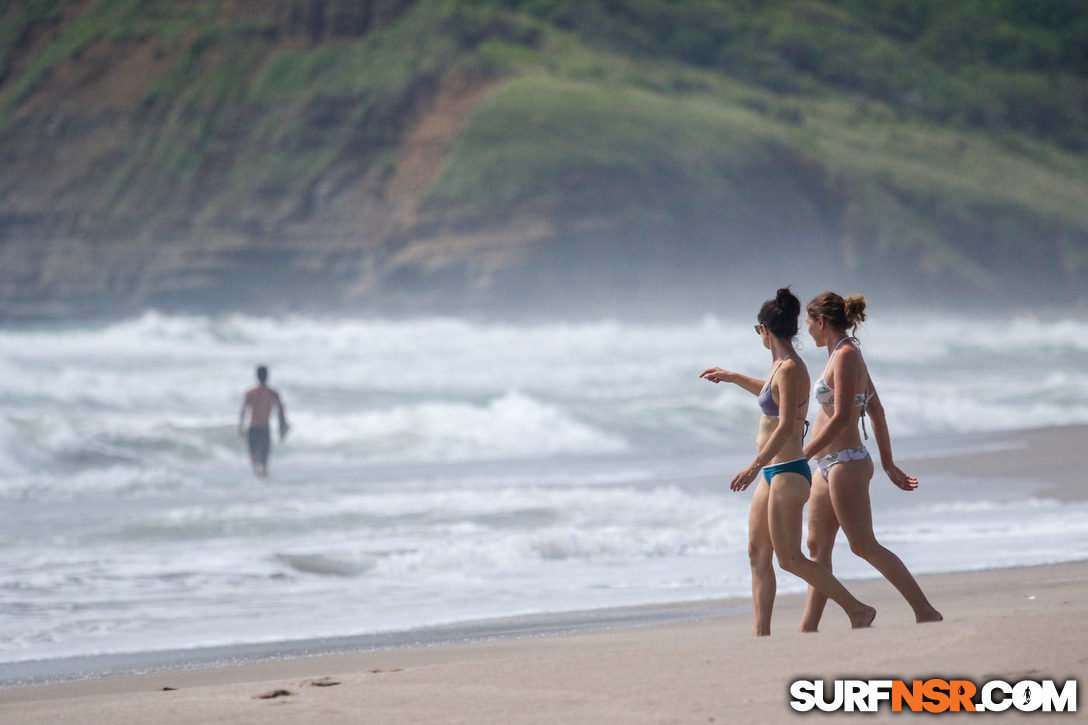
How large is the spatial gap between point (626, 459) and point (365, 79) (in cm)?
6238

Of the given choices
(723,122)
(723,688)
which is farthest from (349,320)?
(723,688)

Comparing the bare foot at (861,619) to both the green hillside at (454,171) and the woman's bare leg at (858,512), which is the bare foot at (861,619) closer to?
the woman's bare leg at (858,512)

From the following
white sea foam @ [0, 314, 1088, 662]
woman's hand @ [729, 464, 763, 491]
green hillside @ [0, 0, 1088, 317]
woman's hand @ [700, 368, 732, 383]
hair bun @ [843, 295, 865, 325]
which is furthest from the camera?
green hillside @ [0, 0, 1088, 317]

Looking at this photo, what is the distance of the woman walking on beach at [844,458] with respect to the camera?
17.9ft

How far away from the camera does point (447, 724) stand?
428 cm

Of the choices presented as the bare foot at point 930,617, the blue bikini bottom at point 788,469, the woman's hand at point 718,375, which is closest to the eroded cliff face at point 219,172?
the woman's hand at point 718,375

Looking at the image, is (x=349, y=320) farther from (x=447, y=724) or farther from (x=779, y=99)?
(x=447, y=724)

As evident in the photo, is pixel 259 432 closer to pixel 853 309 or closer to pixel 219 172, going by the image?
pixel 853 309

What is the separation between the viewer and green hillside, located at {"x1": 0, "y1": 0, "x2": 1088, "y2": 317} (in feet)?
229

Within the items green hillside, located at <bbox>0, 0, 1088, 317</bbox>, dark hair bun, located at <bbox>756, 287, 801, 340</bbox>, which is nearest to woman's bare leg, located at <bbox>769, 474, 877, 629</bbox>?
dark hair bun, located at <bbox>756, 287, 801, 340</bbox>

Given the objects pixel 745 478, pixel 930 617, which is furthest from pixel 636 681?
pixel 930 617

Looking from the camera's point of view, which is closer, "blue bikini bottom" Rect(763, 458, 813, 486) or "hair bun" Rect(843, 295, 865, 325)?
"blue bikini bottom" Rect(763, 458, 813, 486)

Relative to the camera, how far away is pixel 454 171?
71.6 metres

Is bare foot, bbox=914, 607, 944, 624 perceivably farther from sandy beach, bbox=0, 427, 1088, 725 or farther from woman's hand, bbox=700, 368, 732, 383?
woman's hand, bbox=700, 368, 732, 383
